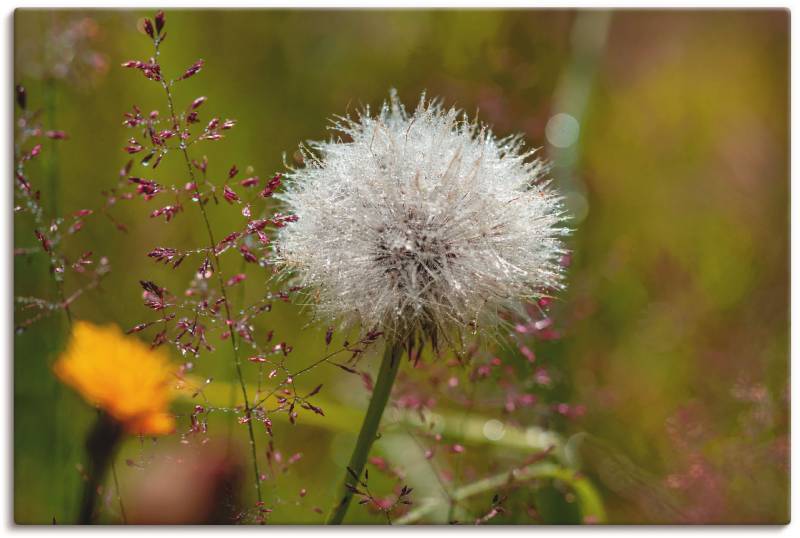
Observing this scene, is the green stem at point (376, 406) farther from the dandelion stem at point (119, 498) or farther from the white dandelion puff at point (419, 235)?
the dandelion stem at point (119, 498)

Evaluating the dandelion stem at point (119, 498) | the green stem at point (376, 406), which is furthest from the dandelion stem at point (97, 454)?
the green stem at point (376, 406)

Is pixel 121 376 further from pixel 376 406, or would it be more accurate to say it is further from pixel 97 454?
pixel 376 406

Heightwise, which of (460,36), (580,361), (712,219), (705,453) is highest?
(460,36)

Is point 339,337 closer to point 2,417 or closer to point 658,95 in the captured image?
point 2,417

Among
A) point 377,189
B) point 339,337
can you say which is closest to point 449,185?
point 377,189

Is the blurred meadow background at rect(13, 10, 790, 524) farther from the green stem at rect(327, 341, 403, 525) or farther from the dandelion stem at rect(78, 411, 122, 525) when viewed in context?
the green stem at rect(327, 341, 403, 525)

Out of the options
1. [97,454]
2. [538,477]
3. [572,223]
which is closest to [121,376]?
[97,454]
